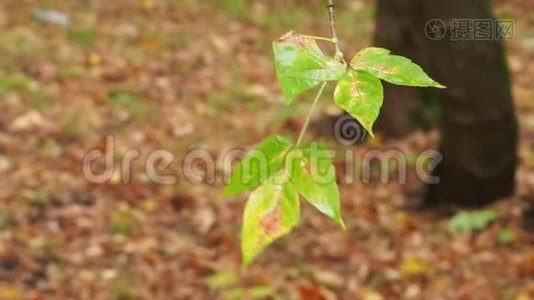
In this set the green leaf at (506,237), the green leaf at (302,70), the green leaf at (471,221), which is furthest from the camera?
the green leaf at (471,221)

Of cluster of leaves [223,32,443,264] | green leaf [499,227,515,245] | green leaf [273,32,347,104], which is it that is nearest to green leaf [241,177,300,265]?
cluster of leaves [223,32,443,264]

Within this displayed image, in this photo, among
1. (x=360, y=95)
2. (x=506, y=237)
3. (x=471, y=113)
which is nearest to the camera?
(x=360, y=95)

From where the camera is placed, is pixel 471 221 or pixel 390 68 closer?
pixel 390 68

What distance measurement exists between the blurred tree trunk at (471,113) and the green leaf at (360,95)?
3.79 meters

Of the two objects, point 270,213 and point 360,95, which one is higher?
point 360,95

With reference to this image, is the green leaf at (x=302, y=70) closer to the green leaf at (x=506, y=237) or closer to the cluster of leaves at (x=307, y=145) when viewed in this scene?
the cluster of leaves at (x=307, y=145)

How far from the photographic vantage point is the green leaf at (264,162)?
3.48ft

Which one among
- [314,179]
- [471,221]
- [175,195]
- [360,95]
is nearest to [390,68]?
[360,95]

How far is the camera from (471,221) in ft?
16.5

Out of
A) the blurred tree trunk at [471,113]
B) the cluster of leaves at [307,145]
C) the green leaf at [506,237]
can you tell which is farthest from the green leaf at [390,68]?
the green leaf at [506,237]

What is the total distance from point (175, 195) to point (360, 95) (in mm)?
4537

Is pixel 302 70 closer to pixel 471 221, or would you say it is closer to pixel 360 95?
pixel 360 95

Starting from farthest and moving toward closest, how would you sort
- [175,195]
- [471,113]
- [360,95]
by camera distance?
[175,195], [471,113], [360,95]

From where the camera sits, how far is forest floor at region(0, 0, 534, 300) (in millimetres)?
4520
